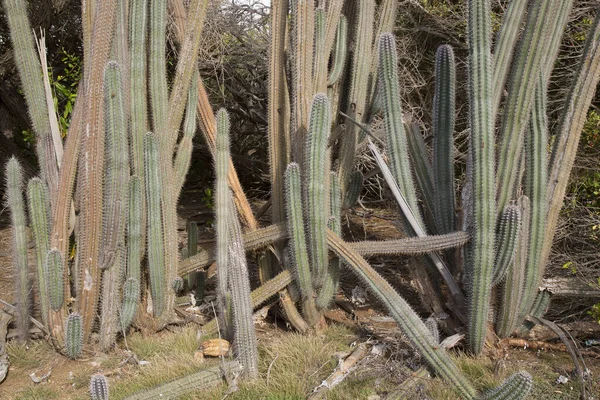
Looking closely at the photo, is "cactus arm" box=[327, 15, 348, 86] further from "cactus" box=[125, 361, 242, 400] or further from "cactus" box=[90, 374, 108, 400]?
"cactus" box=[90, 374, 108, 400]

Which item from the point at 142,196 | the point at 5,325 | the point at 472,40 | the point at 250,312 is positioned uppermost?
the point at 472,40

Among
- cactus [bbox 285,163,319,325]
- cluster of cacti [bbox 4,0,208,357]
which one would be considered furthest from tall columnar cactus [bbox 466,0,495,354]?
cluster of cacti [bbox 4,0,208,357]

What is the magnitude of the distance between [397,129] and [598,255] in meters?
1.98

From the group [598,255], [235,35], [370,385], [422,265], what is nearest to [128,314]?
[370,385]

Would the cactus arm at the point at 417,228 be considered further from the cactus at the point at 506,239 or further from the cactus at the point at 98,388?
the cactus at the point at 98,388

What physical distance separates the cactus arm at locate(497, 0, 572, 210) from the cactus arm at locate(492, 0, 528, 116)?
0.32 ft

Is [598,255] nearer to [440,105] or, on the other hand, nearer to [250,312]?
[440,105]

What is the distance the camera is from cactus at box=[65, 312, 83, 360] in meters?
3.72

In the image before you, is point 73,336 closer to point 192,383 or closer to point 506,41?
point 192,383

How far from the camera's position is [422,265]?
4062 millimetres

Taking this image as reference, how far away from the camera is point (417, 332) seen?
134 inches

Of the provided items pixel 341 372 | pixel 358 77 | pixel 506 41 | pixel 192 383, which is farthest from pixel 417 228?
pixel 192 383

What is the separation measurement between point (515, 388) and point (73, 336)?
260 cm

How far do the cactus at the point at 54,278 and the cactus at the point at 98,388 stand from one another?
82cm
